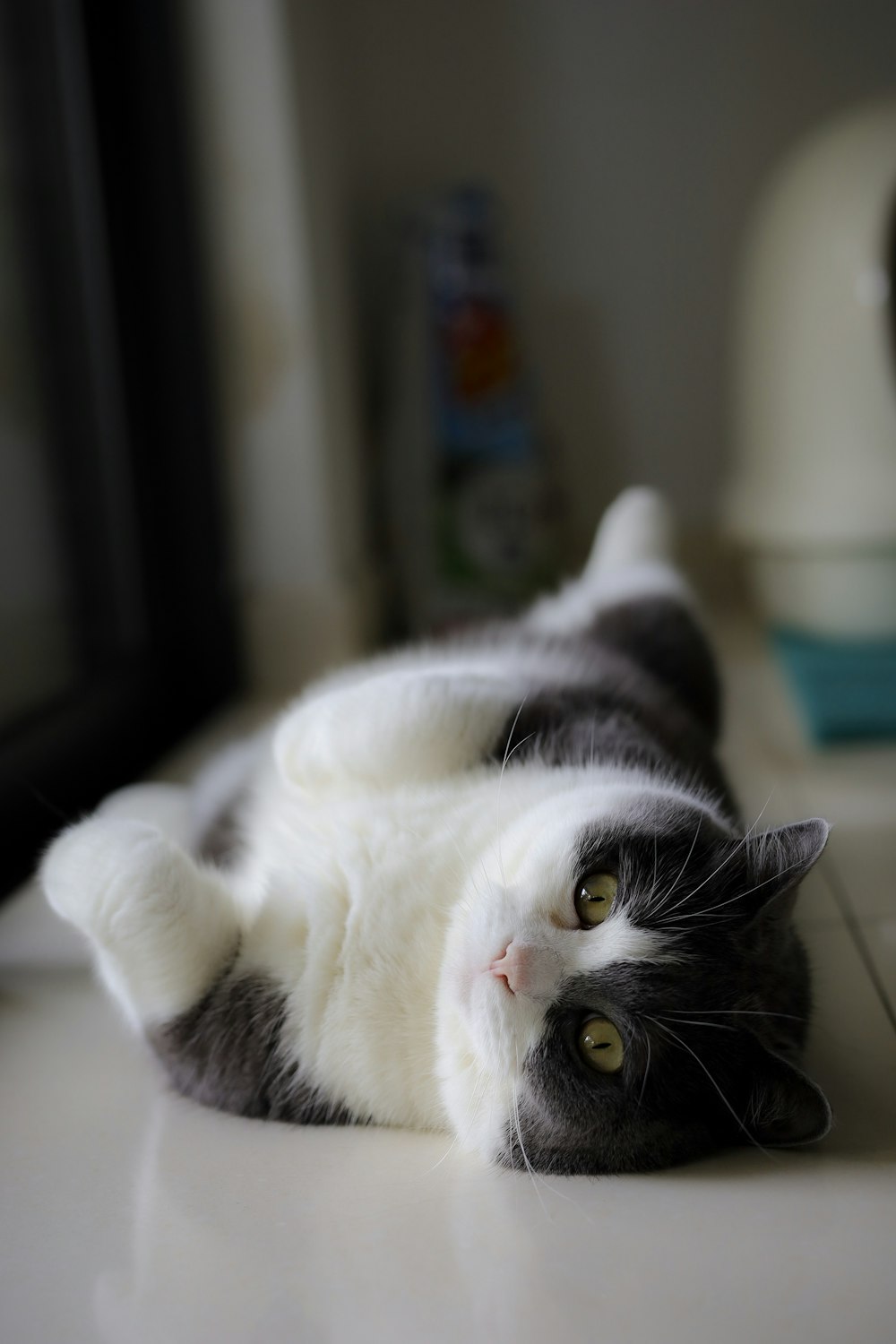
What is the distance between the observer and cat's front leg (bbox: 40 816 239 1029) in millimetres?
1030

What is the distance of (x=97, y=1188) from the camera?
3.21 feet

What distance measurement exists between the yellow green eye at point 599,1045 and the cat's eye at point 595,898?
0.31ft

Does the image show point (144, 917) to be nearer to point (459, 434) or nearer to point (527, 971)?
point (527, 971)

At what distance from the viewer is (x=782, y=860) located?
0.98m

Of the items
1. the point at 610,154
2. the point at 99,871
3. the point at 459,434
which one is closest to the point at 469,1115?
the point at 99,871

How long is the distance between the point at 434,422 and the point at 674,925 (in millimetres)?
2368

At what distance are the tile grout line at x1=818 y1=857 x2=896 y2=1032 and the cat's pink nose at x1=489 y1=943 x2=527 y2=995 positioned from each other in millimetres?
471

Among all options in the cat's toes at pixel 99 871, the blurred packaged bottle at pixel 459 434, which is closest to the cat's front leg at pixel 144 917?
the cat's toes at pixel 99 871

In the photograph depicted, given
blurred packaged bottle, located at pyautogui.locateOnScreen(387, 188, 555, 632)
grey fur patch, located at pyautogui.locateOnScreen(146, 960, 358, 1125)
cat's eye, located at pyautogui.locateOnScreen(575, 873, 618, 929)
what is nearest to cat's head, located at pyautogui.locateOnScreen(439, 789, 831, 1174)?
cat's eye, located at pyautogui.locateOnScreen(575, 873, 618, 929)

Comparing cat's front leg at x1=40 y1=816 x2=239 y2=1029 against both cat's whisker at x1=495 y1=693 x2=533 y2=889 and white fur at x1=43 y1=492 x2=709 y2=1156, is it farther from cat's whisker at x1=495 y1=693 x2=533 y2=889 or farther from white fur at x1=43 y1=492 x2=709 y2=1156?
cat's whisker at x1=495 y1=693 x2=533 y2=889

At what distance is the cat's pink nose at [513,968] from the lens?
93 cm

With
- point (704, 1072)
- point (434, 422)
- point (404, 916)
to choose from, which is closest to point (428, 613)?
point (434, 422)

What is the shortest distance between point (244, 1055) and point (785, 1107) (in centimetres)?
47

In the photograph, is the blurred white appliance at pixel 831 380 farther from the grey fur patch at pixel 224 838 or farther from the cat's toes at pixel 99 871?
the cat's toes at pixel 99 871
